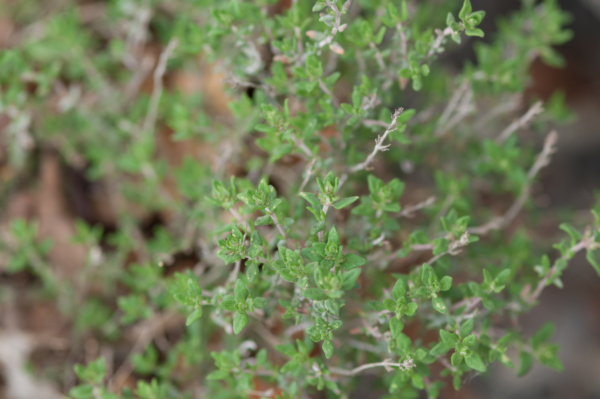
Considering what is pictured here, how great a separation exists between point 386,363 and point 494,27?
3.74 meters

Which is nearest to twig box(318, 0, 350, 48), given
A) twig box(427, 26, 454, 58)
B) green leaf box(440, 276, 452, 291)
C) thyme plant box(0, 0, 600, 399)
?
thyme plant box(0, 0, 600, 399)

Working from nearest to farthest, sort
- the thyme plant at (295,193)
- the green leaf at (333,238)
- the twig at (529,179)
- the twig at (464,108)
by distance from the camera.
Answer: the green leaf at (333,238) < the thyme plant at (295,193) < the twig at (529,179) < the twig at (464,108)

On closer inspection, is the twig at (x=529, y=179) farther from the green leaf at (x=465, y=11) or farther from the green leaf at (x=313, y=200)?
the green leaf at (x=313, y=200)

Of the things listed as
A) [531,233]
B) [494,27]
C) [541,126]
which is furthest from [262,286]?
[494,27]

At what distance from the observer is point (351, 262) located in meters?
2.04

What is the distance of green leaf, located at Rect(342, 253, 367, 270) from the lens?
6.64 ft

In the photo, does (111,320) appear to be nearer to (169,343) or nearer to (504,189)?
(169,343)

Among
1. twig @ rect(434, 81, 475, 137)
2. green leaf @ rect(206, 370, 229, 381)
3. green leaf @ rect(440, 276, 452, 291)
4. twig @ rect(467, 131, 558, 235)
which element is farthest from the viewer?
twig @ rect(434, 81, 475, 137)

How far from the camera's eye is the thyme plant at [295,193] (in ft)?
7.12

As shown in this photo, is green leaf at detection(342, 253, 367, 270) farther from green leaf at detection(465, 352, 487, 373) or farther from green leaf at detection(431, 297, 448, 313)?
green leaf at detection(465, 352, 487, 373)

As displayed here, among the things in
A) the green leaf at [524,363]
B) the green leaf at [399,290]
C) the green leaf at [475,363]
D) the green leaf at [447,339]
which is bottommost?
the green leaf at [524,363]

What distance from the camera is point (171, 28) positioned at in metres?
3.67

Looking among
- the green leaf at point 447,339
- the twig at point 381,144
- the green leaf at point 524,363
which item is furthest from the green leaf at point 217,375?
Result: the green leaf at point 524,363

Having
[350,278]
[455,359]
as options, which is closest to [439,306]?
[455,359]
